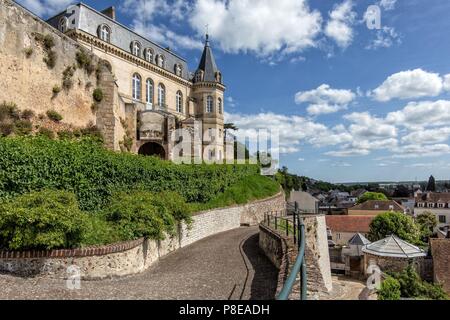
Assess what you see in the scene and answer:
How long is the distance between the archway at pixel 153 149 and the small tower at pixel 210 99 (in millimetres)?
9556

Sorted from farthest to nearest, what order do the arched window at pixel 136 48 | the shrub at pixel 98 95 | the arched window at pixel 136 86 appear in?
the arched window at pixel 136 48 < the arched window at pixel 136 86 < the shrub at pixel 98 95

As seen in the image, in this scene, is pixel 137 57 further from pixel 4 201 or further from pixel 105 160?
pixel 4 201

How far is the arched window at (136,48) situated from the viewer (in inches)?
1320

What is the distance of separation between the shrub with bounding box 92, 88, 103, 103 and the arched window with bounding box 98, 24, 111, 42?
1207 centimetres

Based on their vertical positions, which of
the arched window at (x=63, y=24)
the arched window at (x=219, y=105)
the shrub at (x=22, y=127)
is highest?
the arched window at (x=63, y=24)

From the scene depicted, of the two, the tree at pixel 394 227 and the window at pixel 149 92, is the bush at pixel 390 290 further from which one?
the window at pixel 149 92

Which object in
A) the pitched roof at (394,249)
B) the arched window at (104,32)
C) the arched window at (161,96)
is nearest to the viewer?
the pitched roof at (394,249)

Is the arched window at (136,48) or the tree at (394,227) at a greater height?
the arched window at (136,48)

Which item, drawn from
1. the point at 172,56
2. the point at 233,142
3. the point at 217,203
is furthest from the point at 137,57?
the point at 217,203

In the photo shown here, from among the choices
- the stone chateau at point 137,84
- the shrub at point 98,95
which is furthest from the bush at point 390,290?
the shrub at point 98,95

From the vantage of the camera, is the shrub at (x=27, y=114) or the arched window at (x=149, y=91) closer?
the shrub at (x=27, y=114)

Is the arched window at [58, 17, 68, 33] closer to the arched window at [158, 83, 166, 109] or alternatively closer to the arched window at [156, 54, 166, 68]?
the arched window at [156, 54, 166, 68]

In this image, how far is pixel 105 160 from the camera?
12.7 meters

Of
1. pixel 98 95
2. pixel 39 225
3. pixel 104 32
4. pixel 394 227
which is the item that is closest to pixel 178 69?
pixel 104 32
